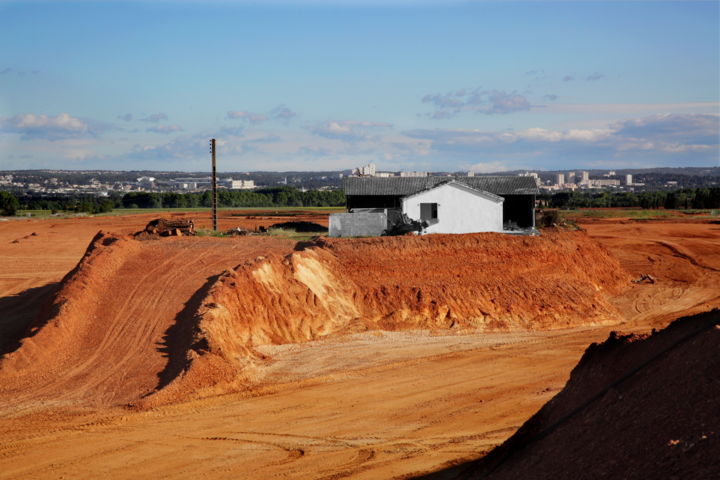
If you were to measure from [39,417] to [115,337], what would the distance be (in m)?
5.64

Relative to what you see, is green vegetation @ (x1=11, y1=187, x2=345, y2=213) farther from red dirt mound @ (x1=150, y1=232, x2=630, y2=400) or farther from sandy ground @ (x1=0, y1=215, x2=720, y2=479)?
sandy ground @ (x1=0, y1=215, x2=720, y2=479)

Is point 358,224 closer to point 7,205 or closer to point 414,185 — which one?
point 414,185

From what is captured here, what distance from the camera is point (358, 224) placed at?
41750mm

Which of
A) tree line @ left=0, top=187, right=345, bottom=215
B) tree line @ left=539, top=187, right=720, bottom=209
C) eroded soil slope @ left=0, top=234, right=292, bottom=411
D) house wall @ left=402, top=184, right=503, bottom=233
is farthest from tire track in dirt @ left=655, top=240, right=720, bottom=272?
tree line @ left=0, top=187, right=345, bottom=215

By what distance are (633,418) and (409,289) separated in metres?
22.7

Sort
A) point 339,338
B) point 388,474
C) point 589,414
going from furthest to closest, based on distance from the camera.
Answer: point 339,338 < point 388,474 < point 589,414

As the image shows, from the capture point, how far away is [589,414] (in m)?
12.4

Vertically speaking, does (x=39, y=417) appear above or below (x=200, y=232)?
below

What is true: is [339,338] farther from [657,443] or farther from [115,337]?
[657,443]

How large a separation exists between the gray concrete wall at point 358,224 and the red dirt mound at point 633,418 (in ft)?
89.4

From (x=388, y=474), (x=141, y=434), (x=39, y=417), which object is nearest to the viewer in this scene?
(x=388, y=474)

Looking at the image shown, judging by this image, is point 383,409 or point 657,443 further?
point 383,409

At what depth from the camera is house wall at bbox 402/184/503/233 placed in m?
43.5

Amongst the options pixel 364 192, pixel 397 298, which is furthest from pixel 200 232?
pixel 397 298
